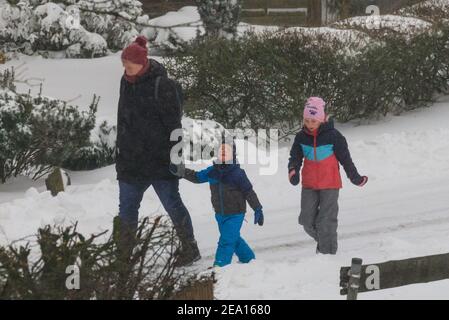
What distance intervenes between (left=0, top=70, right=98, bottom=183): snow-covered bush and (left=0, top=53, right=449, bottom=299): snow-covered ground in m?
0.28

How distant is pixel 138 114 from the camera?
8.42m

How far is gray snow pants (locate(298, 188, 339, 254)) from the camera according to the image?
8656mm

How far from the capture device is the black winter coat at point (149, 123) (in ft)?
27.5

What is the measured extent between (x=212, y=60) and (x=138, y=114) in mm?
4769

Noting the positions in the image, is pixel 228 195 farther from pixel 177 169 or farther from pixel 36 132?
pixel 36 132

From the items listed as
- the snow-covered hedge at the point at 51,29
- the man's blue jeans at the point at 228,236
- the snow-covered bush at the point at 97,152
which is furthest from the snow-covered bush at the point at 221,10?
the man's blue jeans at the point at 228,236

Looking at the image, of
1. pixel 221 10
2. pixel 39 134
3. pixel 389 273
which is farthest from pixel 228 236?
pixel 221 10

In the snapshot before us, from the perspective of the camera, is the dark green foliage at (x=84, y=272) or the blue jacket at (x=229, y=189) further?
the blue jacket at (x=229, y=189)

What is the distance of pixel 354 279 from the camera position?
18.8ft

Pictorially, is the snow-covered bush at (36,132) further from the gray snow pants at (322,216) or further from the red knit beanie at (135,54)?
the gray snow pants at (322,216)

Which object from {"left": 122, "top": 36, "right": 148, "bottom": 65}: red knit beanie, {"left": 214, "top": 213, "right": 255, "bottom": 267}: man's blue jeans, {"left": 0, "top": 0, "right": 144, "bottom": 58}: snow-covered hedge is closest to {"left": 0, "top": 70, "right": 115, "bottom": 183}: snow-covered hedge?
{"left": 122, "top": 36, "right": 148, "bottom": 65}: red knit beanie

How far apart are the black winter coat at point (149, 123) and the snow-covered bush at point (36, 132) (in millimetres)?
2849

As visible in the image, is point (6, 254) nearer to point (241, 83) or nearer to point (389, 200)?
point (389, 200)

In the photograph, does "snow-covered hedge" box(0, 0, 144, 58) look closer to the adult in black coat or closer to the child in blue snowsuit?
the adult in black coat
